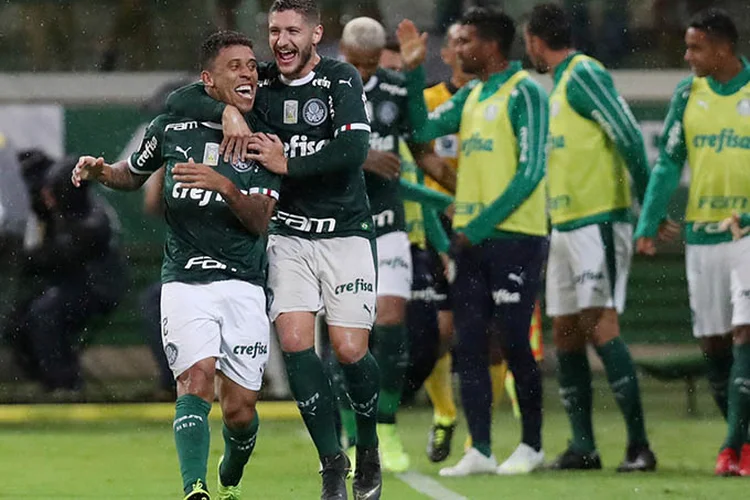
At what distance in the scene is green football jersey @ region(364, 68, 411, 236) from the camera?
380 inches

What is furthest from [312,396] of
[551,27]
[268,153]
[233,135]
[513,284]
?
[551,27]

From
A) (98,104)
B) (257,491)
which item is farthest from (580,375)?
(98,104)

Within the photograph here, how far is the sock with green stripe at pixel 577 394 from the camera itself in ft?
32.1

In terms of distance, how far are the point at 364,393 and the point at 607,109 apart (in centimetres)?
257

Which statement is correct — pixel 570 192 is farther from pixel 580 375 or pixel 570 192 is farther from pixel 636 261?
pixel 636 261

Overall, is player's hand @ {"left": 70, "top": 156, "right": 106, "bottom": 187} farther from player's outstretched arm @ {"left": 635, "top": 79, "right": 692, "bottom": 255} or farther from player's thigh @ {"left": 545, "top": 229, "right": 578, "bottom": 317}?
player's outstretched arm @ {"left": 635, "top": 79, "right": 692, "bottom": 255}

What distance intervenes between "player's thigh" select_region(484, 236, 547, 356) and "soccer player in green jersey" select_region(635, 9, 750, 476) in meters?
0.68

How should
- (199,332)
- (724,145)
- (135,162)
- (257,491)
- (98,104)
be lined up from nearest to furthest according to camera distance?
(199,332)
(135,162)
(257,491)
(724,145)
(98,104)

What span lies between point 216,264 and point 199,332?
0.96 ft

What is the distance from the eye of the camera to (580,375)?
993cm

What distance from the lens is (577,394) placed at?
9898mm

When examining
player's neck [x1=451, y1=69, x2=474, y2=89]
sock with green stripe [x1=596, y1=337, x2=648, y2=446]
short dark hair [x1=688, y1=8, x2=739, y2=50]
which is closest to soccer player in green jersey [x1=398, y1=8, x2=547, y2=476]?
sock with green stripe [x1=596, y1=337, x2=648, y2=446]

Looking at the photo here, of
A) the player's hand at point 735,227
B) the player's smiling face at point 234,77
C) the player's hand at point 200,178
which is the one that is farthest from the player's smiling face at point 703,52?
the player's hand at point 200,178

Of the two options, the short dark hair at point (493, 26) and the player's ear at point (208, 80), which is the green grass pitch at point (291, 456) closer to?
the player's ear at point (208, 80)
